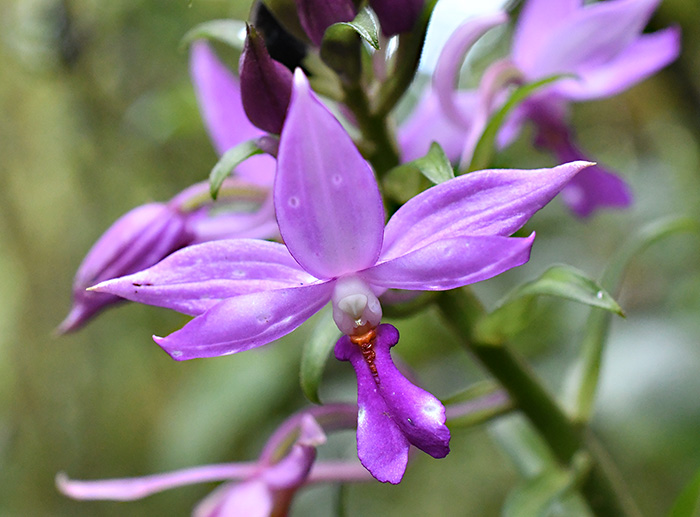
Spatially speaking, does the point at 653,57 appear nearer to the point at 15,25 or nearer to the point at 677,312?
the point at 677,312

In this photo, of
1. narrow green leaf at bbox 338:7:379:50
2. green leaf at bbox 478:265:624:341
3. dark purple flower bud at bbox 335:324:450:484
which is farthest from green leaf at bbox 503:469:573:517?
narrow green leaf at bbox 338:7:379:50

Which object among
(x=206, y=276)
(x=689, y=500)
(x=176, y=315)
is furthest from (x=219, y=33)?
(x=176, y=315)

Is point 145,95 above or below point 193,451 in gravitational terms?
above

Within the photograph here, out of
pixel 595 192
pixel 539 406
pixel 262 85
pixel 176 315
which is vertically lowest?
pixel 176 315

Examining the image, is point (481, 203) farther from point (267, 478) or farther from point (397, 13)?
point (267, 478)

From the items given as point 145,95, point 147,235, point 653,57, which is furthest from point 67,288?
point 653,57
